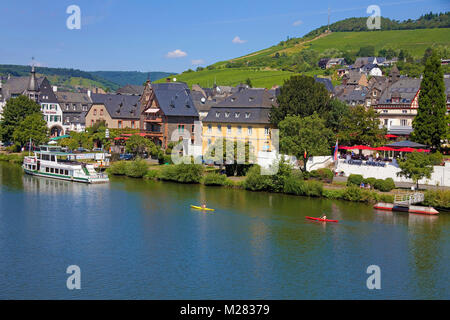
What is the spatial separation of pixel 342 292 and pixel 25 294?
2067 centimetres

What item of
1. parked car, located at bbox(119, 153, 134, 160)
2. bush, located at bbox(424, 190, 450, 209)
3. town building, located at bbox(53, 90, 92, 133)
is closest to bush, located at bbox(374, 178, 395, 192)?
bush, located at bbox(424, 190, 450, 209)

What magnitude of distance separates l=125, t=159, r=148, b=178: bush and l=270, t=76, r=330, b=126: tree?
67.7 feet

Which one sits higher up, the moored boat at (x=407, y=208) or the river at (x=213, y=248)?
the moored boat at (x=407, y=208)

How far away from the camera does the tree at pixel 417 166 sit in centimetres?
6438

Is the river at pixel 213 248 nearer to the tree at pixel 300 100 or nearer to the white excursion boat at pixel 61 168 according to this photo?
the white excursion boat at pixel 61 168

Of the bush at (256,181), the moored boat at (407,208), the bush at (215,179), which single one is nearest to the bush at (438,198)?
the moored boat at (407,208)

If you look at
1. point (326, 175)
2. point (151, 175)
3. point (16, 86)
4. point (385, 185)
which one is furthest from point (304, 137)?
point (16, 86)

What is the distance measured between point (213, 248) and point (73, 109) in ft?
329

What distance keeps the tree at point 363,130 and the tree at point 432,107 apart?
6497 mm

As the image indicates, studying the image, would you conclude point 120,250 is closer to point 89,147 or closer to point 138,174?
point 138,174

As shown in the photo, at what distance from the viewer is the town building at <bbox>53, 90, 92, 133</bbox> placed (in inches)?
5226

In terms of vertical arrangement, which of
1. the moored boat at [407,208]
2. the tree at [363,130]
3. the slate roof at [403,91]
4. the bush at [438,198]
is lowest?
the moored boat at [407,208]

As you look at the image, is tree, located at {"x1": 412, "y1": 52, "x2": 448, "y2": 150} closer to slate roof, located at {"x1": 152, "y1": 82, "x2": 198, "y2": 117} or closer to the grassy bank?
the grassy bank

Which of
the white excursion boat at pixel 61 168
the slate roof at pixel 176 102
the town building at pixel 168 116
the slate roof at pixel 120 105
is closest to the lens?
the white excursion boat at pixel 61 168
